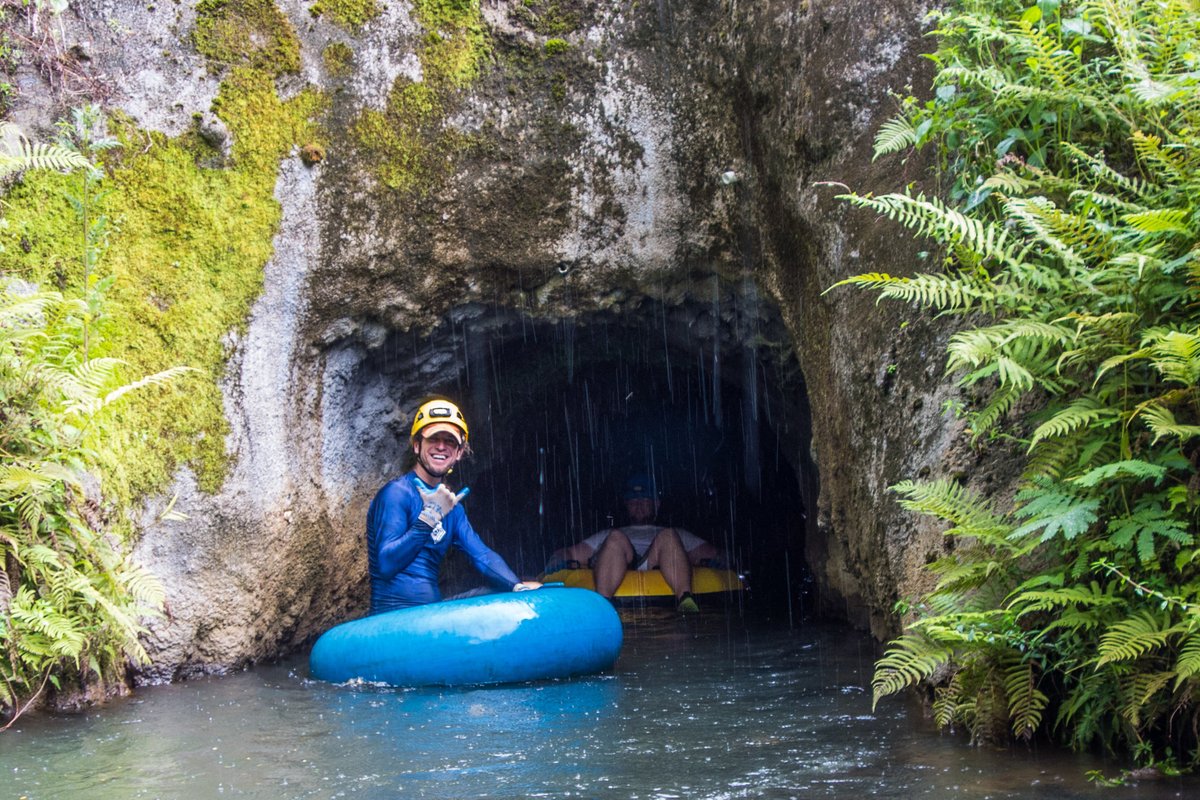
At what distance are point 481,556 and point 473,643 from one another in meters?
1.15

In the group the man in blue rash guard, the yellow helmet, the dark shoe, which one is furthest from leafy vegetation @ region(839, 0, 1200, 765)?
the dark shoe

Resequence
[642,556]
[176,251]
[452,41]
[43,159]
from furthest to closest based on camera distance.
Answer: [642,556] → [452,41] → [176,251] → [43,159]

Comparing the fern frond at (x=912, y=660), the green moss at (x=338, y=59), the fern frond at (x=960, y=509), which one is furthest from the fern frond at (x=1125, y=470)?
the green moss at (x=338, y=59)

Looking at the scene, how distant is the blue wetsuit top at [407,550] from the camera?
7.28 meters

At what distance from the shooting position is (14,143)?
678cm

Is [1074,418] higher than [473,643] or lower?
higher

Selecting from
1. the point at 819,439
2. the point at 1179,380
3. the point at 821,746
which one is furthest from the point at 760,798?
the point at 819,439

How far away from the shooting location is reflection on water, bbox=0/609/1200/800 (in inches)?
157

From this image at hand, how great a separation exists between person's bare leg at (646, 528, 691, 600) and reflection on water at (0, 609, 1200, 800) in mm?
3745

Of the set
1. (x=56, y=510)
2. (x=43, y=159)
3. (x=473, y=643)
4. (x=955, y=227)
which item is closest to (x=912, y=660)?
(x=955, y=227)

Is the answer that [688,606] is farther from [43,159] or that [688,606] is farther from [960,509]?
[43,159]

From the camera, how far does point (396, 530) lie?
729 centimetres

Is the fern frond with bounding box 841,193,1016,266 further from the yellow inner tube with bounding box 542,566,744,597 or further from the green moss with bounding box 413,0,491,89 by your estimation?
the yellow inner tube with bounding box 542,566,744,597

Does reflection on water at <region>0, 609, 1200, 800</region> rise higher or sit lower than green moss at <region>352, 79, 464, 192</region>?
lower
